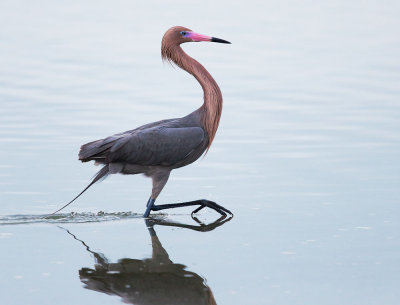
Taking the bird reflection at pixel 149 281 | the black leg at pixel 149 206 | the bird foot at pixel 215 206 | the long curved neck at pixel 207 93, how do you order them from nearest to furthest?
1. the bird reflection at pixel 149 281
2. the bird foot at pixel 215 206
3. the black leg at pixel 149 206
4. the long curved neck at pixel 207 93

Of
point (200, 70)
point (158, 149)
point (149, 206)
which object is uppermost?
point (200, 70)

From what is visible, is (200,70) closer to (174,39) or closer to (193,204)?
(174,39)

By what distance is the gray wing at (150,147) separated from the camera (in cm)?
824

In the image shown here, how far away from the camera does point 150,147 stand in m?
8.32

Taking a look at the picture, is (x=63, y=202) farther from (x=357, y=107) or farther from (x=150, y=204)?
(x=357, y=107)

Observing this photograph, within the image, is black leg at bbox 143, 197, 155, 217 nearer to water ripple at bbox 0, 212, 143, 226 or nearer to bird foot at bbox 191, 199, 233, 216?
water ripple at bbox 0, 212, 143, 226

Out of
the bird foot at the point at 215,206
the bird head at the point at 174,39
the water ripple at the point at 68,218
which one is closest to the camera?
the water ripple at the point at 68,218

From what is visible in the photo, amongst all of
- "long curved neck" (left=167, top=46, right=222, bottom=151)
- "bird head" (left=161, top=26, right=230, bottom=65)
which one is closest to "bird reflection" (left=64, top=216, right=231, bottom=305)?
"long curved neck" (left=167, top=46, right=222, bottom=151)

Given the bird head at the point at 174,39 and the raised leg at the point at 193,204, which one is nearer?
the raised leg at the point at 193,204

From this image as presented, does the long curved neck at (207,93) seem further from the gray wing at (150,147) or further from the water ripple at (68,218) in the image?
the water ripple at (68,218)

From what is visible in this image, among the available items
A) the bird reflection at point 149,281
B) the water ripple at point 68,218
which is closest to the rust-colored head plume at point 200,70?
the water ripple at point 68,218

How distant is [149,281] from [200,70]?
125 inches

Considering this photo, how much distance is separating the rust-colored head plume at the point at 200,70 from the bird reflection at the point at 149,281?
1948mm

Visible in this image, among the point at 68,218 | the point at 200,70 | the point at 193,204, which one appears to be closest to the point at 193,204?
the point at 193,204
